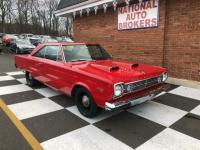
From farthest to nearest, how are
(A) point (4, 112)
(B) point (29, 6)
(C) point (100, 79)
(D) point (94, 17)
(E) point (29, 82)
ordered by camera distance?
(B) point (29, 6)
(D) point (94, 17)
(E) point (29, 82)
(A) point (4, 112)
(C) point (100, 79)

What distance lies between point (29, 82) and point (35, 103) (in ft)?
5.73

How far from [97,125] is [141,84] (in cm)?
110

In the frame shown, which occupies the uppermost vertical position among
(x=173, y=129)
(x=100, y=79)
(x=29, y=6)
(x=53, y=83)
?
(x=29, y=6)

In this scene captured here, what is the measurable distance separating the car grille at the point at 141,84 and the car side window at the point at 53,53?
1807mm

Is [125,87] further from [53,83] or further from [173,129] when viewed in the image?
[53,83]

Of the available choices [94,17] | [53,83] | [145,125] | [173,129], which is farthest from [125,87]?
[94,17]

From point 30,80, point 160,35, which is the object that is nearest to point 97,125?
point 30,80

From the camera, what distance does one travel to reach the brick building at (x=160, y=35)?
6.12 meters

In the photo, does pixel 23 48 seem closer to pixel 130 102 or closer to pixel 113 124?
pixel 113 124

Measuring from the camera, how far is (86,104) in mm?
4168

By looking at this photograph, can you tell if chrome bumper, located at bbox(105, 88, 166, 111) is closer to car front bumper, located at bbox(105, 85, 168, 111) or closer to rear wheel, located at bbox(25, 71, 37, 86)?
Answer: car front bumper, located at bbox(105, 85, 168, 111)

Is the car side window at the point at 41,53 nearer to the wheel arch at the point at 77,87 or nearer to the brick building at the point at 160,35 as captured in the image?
the wheel arch at the point at 77,87

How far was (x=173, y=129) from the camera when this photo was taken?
375 cm

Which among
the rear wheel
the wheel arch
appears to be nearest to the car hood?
the wheel arch
